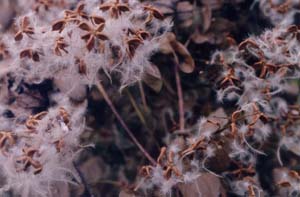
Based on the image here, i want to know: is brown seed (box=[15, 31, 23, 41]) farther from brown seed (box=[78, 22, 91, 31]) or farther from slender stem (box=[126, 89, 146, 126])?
slender stem (box=[126, 89, 146, 126])

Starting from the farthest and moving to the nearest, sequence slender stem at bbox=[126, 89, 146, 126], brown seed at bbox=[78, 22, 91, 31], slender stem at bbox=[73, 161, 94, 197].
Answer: slender stem at bbox=[126, 89, 146, 126] → slender stem at bbox=[73, 161, 94, 197] → brown seed at bbox=[78, 22, 91, 31]

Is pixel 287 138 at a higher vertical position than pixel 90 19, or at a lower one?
lower

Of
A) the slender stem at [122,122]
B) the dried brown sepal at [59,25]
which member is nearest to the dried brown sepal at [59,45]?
the dried brown sepal at [59,25]

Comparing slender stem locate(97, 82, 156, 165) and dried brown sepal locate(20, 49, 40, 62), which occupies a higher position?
dried brown sepal locate(20, 49, 40, 62)

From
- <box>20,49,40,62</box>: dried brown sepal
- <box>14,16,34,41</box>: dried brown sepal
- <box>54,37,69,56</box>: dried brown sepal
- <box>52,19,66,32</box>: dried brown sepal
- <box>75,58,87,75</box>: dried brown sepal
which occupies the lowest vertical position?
<box>75,58,87,75</box>: dried brown sepal

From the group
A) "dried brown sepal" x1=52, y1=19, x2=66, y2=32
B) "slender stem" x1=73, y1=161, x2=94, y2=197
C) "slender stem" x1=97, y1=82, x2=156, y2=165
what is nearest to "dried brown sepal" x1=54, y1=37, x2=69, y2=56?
"dried brown sepal" x1=52, y1=19, x2=66, y2=32

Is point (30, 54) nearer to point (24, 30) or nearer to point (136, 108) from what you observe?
point (24, 30)

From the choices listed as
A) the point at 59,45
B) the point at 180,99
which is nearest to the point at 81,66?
the point at 59,45

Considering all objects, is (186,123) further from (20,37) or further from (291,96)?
(20,37)

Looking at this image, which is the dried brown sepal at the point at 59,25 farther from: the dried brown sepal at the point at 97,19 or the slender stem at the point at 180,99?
the slender stem at the point at 180,99

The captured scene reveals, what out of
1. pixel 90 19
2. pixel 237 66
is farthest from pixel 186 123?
pixel 90 19

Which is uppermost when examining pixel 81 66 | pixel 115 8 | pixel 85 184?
pixel 115 8
